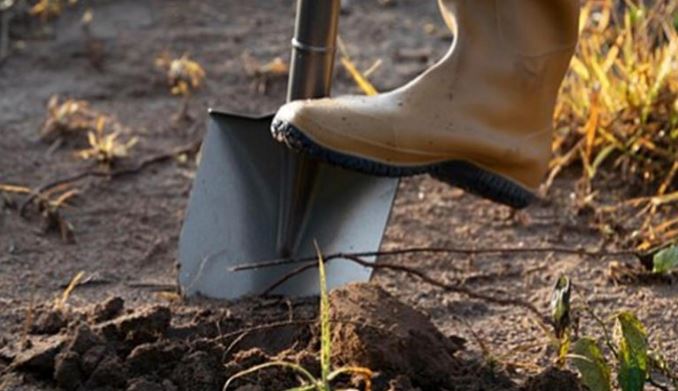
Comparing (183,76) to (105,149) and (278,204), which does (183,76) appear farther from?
(278,204)

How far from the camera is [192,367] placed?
233 cm

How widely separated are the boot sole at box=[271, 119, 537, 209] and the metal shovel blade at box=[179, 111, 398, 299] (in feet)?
0.41

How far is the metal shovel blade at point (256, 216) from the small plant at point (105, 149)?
2.54 ft

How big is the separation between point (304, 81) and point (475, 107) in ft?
1.13

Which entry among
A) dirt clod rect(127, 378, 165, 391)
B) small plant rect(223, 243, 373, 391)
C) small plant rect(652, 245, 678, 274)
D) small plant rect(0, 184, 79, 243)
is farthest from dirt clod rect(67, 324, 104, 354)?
small plant rect(652, 245, 678, 274)

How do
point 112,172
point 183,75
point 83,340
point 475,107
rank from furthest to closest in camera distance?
point 183,75, point 112,172, point 475,107, point 83,340

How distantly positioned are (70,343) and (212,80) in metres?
2.21

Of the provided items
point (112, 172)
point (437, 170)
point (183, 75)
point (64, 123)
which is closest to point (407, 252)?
point (437, 170)

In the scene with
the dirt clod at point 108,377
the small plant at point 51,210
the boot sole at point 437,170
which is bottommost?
the small plant at point 51,210

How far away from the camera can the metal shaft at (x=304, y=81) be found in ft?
9.71

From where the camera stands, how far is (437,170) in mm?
2895

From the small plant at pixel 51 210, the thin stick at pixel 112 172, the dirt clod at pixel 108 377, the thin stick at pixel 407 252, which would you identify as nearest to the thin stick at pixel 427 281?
the thin stick at pixel 407 252

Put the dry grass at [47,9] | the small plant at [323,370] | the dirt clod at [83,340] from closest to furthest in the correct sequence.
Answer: the small plant at [323,370], the dirt clod at [83,340], the dry grass at [47,9]

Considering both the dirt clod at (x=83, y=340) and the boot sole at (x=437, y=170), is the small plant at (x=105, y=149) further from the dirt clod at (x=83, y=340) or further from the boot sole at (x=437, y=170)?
the dirt clod at (x=83, y=340)
